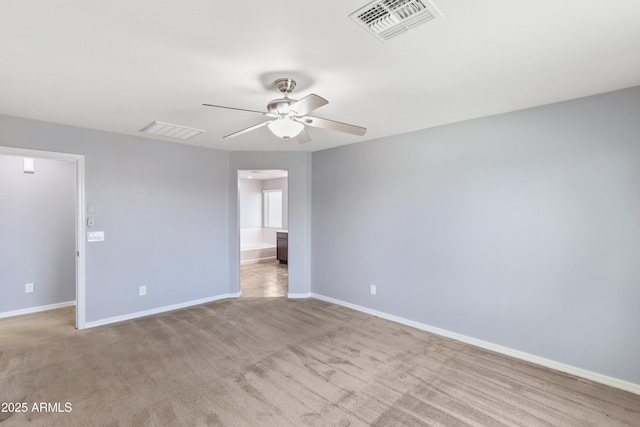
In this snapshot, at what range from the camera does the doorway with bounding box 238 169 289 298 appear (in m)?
7.90

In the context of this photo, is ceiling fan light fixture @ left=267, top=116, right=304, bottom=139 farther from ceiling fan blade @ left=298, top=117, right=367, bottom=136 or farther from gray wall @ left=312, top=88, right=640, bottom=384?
gray wall @ left=312, top=88, right=640, bottom=384

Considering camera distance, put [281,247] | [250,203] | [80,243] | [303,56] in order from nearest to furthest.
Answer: [303,56], [80,243], [281,247], [250,203]

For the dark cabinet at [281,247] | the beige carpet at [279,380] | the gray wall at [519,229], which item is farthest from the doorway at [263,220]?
the beige carpet at [279,380]

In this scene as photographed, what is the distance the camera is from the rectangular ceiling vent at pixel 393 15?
1.44m

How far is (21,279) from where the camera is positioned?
156 inches

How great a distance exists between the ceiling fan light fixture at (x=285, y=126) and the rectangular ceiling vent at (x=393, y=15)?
0.87m

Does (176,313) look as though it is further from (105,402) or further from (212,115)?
(212,115)

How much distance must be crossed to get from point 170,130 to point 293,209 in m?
2.15

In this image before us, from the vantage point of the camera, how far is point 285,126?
229cm

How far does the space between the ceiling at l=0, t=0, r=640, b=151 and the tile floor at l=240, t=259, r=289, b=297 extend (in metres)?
3.23

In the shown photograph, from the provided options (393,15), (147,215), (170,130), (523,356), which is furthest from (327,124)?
(147,215)

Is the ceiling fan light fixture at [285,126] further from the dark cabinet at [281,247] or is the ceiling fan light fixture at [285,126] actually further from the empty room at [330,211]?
the dark cabinet at [281,247]

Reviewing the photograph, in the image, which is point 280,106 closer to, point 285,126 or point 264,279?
point 285,126

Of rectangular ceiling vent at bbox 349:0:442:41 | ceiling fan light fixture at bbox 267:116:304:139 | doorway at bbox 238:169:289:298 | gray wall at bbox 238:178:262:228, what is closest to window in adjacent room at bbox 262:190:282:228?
doorway at bbox 238:169:289:298
